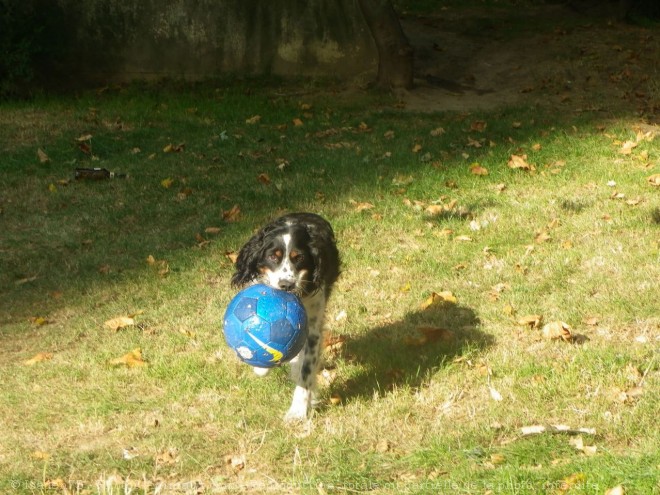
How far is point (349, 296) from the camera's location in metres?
7.88

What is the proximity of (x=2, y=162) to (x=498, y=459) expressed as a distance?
8.35 metres

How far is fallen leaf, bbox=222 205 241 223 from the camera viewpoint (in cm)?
975

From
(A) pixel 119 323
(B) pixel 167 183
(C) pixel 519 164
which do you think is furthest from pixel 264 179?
(A) pixel 119 323

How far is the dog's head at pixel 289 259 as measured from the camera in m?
5.93

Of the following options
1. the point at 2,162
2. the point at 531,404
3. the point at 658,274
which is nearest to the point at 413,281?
the point at 658,274

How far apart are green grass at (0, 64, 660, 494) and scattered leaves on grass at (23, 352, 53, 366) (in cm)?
10

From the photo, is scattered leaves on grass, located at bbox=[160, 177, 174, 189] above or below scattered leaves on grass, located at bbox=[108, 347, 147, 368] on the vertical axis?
below

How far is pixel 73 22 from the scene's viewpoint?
1438 centimetres

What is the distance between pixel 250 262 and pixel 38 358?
186 centimetres

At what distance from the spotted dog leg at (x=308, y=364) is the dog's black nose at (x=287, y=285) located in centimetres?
26

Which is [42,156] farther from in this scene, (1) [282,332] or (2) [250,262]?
(1) [282,332]

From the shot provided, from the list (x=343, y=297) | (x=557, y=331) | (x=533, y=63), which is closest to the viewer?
(x=557, y=331)

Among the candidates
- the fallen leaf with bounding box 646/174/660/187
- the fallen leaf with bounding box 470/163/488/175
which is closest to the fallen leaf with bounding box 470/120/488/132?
the fallen leaf with bounding box 470/163/488/175

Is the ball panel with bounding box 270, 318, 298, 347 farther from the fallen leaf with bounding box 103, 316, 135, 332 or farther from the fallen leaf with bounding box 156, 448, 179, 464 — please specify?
the fallen leaf with bounding box 103, 316, 135, 332
